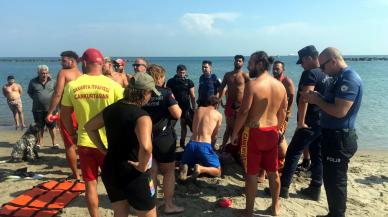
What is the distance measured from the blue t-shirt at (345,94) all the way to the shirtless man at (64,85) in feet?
11.2

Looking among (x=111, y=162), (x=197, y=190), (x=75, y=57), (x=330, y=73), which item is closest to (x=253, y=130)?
(x=330, y=73)

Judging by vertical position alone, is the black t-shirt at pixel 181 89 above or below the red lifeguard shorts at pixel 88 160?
above

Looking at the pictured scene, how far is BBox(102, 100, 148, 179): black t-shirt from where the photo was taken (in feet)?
9.01

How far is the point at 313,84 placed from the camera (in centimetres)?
481

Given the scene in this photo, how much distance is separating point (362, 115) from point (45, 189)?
13339 millimetres

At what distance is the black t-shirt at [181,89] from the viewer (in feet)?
25.1

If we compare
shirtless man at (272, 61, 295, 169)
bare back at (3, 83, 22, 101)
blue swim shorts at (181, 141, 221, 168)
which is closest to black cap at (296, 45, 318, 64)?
shirtless man at (272, 61, 295, 169)

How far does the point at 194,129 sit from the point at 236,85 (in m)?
2.01

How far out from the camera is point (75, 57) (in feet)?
18.2

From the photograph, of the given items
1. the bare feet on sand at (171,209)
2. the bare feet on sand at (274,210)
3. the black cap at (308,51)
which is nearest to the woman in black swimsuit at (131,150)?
the bare feet on sand at (171,209)

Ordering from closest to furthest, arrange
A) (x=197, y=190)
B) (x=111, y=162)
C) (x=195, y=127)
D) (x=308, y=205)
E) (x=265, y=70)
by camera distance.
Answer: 1. (x=111, y=162)
2. (x=265, y=70)
3. (x=308, y=205)
4. (x=197, y=190)
5. (x=195, y=127)

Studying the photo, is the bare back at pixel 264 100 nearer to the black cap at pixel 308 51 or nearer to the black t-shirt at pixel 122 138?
the black cap at pixel 308 51

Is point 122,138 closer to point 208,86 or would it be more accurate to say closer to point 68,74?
point 68,74

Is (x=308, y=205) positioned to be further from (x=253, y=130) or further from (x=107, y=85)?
(x=107, y=85)
